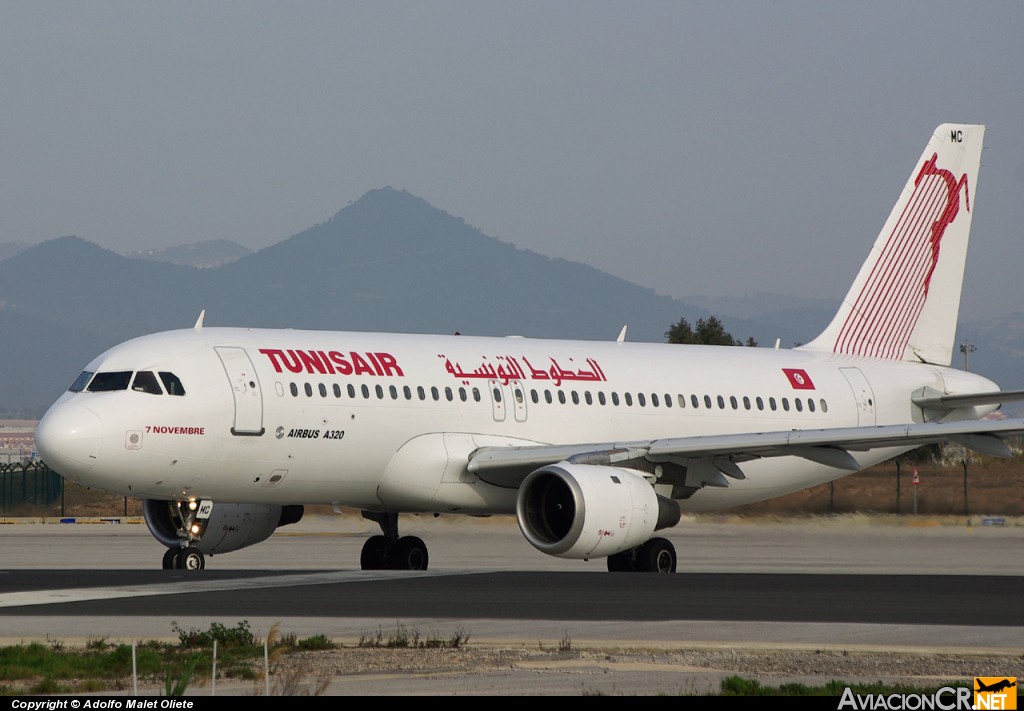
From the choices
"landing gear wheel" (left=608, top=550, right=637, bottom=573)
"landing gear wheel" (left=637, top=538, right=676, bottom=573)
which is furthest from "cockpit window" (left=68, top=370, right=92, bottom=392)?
"landing gear wheel" (left=637, top=538, right=676, bottom=573)

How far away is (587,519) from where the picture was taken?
26.4 metres

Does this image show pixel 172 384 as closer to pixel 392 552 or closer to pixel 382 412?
pixel 382 412

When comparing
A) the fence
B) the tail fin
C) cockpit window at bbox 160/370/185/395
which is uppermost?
the tail fin

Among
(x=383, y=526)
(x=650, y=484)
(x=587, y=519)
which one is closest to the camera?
(x=587, y=519)

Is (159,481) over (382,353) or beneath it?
beneath

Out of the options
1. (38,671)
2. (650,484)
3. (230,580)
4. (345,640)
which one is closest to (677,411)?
(650,484)

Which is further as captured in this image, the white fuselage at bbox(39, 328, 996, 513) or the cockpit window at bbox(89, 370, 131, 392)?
the cockpit window at bbox(89, 370, 131, 392)

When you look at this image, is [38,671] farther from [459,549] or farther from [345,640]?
[459,549]

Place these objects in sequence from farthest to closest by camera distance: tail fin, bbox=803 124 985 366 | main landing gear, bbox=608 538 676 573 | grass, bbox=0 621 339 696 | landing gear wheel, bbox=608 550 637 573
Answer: tail fin, bbox=803 124 985 366 → landing gear wheel, bbox=608 550 637 573 → main landing gear, bbox=608 538 676 573 → grass, bbox=0 621 339 696

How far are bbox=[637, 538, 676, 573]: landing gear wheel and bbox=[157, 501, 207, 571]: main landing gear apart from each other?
23.8ft

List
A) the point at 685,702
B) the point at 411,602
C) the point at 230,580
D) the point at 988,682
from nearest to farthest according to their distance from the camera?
the point at 685,702 < the point at 988,682 < the point at 411,602 < the point at 230,580

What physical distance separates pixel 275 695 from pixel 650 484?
1730 centimetres

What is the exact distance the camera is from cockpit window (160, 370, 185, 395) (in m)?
26.8

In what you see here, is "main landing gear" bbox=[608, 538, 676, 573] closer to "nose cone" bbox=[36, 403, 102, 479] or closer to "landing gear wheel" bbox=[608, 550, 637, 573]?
"landing gear wheel" bbox=[608, 550, 637, 573]
